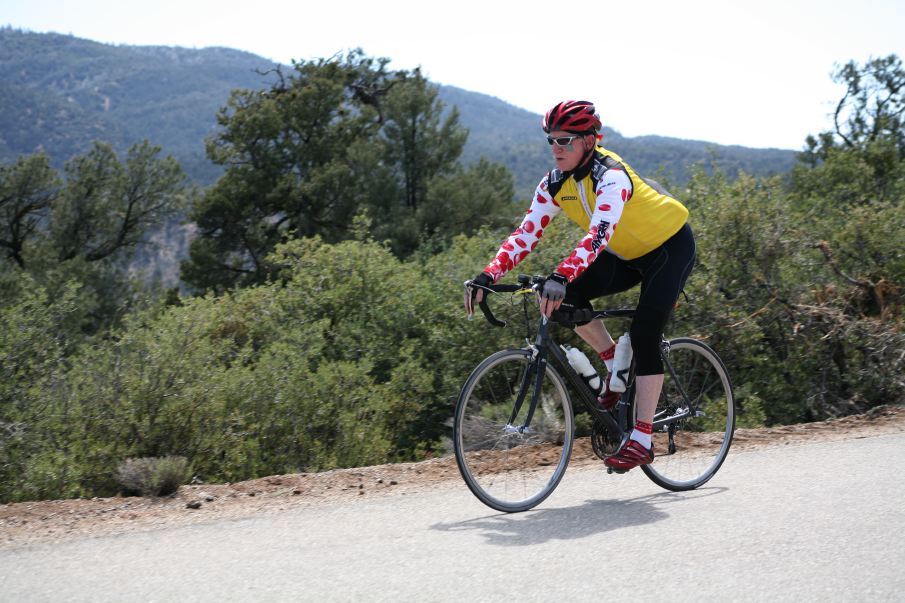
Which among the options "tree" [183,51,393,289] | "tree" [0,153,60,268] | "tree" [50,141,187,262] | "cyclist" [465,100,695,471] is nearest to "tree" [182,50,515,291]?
"tree" [183,51,393,289]

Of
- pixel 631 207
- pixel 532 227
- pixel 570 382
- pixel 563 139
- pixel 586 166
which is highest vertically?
pixel 563 139

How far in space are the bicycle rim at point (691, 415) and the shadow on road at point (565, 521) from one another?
1.18ft

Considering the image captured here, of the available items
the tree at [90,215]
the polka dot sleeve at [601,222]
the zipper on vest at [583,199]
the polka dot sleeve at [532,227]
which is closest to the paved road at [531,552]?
the polka dot sleeve at [601,222]

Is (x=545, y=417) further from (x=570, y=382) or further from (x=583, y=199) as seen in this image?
(x=583, y=199)

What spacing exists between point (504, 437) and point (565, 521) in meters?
0.59

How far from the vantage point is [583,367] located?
16.2ft

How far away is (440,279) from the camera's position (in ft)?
36.4

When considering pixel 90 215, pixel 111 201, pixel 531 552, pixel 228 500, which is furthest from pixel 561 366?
pixel 111 201

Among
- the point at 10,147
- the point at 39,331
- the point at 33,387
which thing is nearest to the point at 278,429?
the point at 33,387

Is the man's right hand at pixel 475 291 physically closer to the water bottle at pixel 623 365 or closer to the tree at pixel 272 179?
the water bottle at pixel 623 365

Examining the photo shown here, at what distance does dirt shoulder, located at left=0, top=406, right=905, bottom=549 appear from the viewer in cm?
456

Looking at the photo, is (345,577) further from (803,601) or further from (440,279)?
(440,279)

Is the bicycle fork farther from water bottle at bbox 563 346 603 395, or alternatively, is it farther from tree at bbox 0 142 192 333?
tree at bbox 0 142 192 333

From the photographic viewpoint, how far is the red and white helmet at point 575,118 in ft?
15.2
